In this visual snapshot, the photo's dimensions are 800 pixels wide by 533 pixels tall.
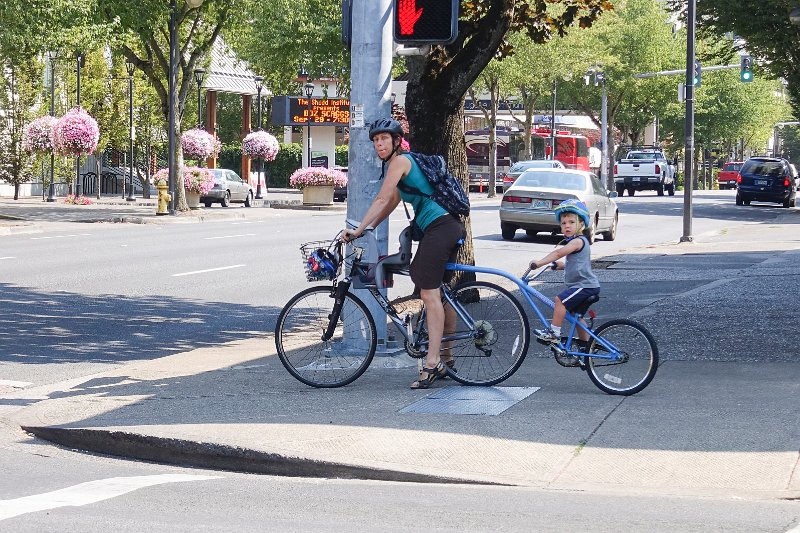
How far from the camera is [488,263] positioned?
22.0 meters

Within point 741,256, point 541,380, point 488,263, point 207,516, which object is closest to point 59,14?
point 488,263

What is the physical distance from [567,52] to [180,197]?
30.5 metres

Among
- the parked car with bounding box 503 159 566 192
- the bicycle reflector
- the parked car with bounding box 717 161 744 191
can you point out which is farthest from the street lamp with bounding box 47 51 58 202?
the parked car with bounding box 717 161 744 191

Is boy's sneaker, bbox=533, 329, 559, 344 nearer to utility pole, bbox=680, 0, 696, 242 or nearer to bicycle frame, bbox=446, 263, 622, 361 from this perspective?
bicycle frame, bbox=446, 263, 622, 361

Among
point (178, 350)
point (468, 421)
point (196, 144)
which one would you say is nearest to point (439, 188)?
point (468, 421)

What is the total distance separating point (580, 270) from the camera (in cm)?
934

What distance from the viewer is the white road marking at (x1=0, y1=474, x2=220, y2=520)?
6.10 metres

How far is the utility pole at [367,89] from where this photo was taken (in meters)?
10.6

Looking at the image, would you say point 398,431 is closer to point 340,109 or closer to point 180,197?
point 180,197

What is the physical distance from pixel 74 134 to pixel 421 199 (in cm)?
3507

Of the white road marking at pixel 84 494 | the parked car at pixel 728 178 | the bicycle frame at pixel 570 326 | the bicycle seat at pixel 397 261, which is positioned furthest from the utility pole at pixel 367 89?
the parked car at pixel 728 178

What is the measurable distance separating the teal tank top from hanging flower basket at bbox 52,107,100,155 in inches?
1379

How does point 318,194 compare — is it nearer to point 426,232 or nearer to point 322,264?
point 322,264

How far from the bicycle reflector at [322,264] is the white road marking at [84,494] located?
2.74m
